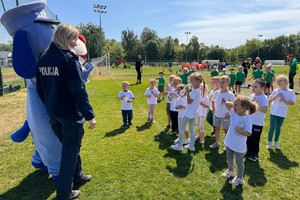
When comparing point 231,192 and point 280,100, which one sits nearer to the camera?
point 231,192

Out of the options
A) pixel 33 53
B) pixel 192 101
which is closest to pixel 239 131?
pixel 192 101

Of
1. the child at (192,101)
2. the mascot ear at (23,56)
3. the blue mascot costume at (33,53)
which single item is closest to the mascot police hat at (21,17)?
the blue mascot costume at (33,53)

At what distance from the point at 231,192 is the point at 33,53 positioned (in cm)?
387

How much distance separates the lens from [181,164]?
16.9 ft

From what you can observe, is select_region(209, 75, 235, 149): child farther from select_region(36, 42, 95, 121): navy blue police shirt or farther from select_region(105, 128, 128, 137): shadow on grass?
select_region(36, 42, 95, 121): navy blue police shirt

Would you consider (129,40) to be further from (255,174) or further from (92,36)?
(255,174)

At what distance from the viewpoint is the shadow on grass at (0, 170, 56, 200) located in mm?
3955

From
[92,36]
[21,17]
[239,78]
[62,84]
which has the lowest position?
[239,78]

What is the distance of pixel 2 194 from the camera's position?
4.03 meters

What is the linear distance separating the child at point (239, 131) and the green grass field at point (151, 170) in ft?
1.25

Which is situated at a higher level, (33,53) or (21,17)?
(21,17)

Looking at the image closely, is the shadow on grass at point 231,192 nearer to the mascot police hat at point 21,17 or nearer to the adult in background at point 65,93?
the adult in background at point 65,93

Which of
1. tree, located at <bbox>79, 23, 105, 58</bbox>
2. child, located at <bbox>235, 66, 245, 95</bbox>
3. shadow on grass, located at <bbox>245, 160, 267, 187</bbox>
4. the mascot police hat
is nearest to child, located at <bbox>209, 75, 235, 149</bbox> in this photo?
shadow on grass, located at <bbox>245, 160, 267, 187</bbox>

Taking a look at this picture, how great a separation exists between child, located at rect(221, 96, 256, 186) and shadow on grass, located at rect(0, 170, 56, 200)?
3058 mm
